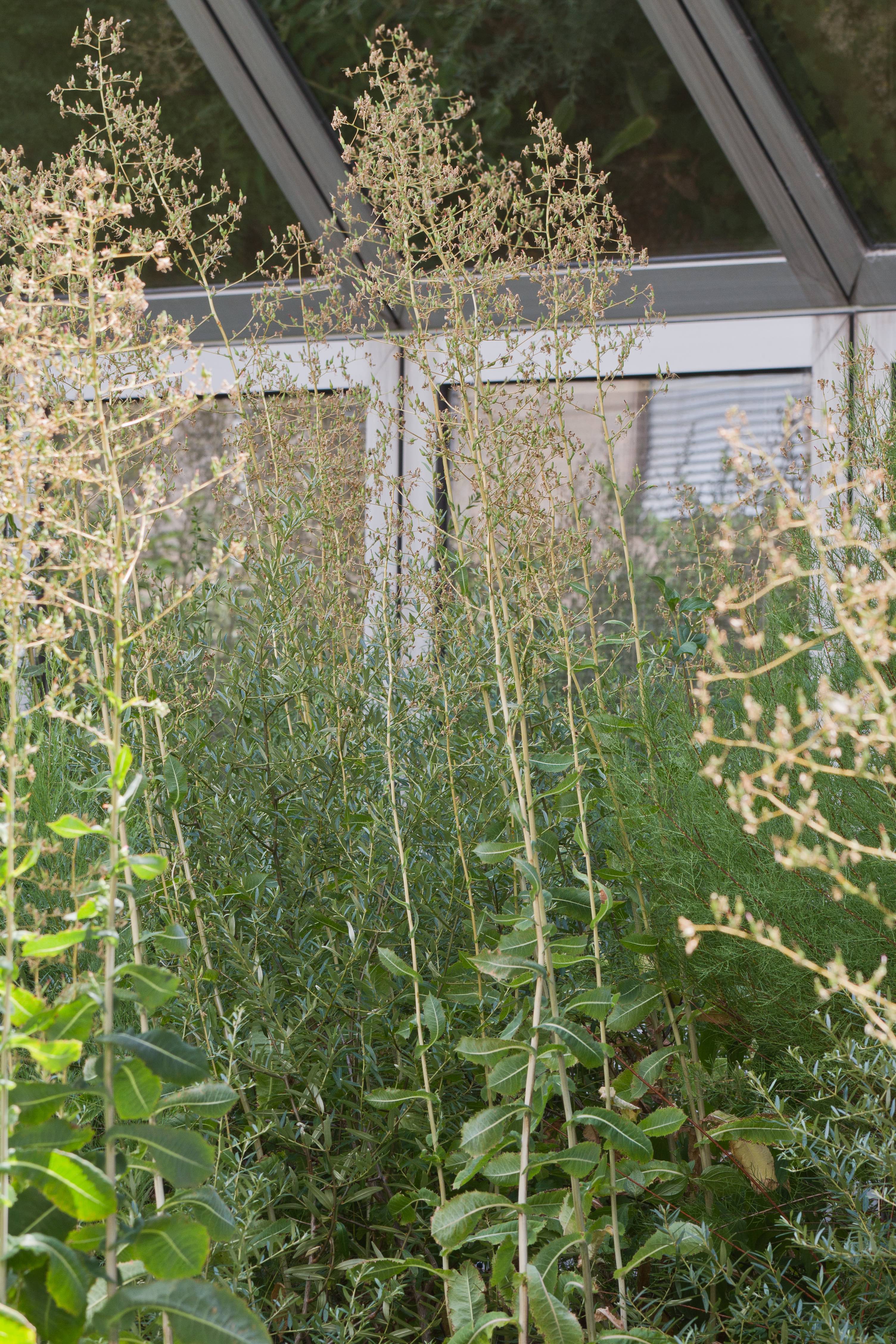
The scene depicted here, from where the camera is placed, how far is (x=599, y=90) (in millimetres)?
3322

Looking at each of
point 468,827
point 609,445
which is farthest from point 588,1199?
point 609,445

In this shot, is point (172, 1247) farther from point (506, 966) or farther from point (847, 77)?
point (847, 77)

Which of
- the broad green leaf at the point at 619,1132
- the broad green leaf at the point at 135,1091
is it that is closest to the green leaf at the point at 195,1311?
the broad green leaf at the point at 135,1091

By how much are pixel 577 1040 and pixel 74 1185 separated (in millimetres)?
562

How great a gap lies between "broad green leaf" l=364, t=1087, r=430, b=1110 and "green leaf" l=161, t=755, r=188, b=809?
424 millimetres

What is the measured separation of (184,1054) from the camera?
94 centimetres

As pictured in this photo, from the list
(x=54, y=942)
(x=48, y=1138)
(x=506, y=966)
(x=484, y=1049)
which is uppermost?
(x=54, y=942)

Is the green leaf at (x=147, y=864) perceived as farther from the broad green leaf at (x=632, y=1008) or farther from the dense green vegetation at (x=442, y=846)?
the broad green leaf at (x=632, y=1008)

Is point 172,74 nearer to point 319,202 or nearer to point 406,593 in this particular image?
point 319,202

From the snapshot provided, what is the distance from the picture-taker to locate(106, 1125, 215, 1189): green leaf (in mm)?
913

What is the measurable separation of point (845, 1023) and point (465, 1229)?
1.79 ft

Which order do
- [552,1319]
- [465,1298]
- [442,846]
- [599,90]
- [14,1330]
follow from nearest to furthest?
[14,1330] < [552,1319] < [465,1298] < [442,846] < [599,90]

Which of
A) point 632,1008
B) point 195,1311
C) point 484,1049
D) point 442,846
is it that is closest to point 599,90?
point 442,846

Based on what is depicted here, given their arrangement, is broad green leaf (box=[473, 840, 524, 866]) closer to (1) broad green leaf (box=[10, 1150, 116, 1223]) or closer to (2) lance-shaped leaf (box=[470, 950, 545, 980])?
(2) lance-shaped leaf (box=[470, 950, 545, 980])
